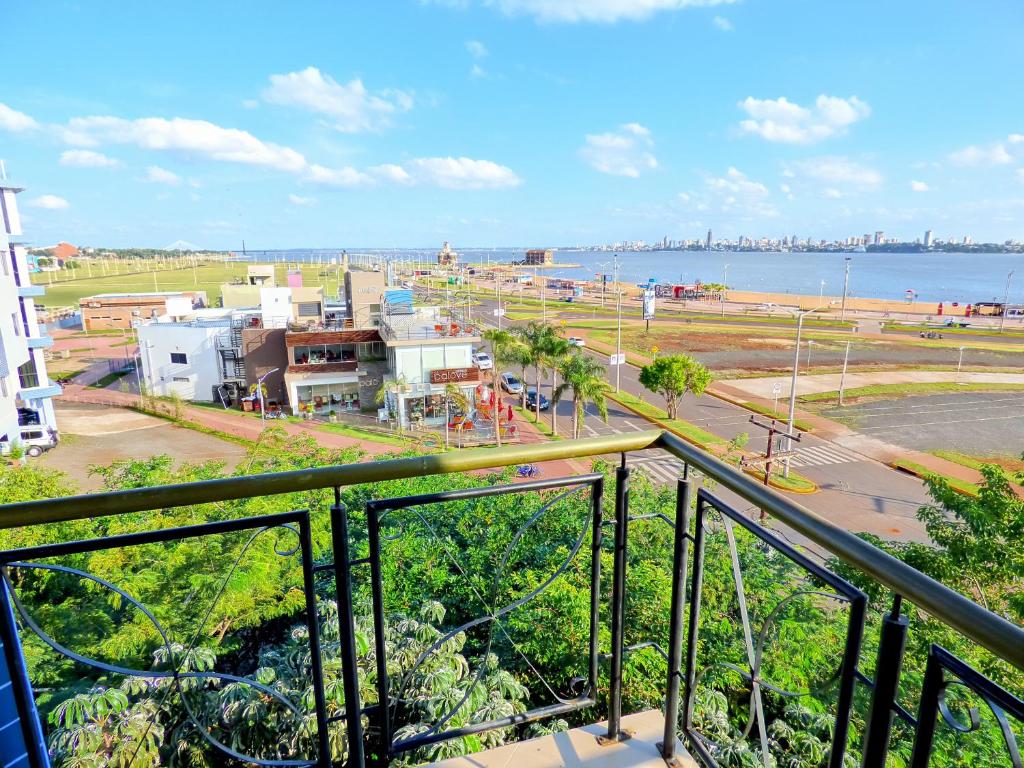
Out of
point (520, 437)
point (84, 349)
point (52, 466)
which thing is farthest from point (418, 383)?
point (84, 349)

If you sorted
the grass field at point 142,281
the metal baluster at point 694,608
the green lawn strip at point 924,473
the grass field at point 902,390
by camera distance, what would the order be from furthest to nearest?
the grass field at point 142,281 < the grass field at point 902,390 < the green lawn strip at point 924,473 < the metal baluster at point 694,608

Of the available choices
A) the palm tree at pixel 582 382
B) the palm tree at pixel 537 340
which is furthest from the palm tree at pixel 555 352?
the palm tree at pixel 582 382

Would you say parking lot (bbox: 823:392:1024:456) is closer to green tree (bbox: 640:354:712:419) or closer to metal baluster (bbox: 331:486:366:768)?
green tree (bbox: 640:354:712:419)

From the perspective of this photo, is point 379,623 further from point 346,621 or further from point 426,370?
point 426,370

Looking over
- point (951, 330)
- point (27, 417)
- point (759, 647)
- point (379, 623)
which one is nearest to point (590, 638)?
point (759, 647)

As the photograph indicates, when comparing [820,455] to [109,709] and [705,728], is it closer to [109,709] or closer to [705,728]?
[705,728]

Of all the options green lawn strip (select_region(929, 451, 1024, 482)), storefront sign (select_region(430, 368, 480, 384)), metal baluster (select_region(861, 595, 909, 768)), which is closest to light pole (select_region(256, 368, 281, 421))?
storefront sign (select_region(430, 368, 480, 384))

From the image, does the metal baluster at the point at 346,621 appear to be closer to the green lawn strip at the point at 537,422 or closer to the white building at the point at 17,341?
the green lawn strip at the point at 537,422

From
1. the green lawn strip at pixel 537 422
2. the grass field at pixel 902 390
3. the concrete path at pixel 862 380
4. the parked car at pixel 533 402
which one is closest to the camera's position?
the green lawn strip at pixel 537 422
